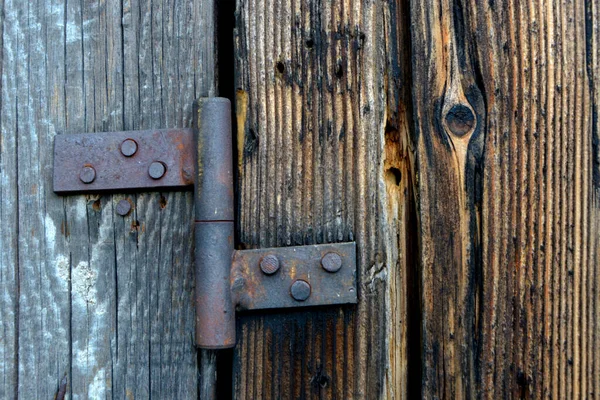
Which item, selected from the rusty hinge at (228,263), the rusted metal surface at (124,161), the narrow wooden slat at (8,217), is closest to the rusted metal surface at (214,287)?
the rusty hinge at (228,263)

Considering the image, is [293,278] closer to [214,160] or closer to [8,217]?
[214,160]

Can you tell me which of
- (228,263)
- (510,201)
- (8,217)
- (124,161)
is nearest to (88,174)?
(124,161)

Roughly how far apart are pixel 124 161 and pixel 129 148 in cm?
2

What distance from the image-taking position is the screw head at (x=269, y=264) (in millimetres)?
864

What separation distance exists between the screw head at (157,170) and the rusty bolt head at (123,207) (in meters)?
0.07

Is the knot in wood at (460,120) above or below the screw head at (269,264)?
above

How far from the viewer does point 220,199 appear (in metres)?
0.86

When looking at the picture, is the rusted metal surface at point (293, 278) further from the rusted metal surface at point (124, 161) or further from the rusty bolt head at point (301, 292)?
the rusted metal surface at point (124, 161)

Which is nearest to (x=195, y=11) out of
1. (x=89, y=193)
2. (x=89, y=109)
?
(x=89, y=109)

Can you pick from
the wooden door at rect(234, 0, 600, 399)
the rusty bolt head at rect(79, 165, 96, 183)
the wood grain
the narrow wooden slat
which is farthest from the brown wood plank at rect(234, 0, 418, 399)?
the narrow wooden slat

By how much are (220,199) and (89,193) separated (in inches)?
9.9

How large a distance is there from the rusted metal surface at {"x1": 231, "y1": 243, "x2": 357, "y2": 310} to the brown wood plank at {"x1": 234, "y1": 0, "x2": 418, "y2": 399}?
0.02 m

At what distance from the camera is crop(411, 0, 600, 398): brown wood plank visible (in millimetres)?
833

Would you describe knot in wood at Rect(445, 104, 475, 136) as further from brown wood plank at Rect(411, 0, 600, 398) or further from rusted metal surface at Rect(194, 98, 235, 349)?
rusted metal surface at Rect(194, 98, 235, 349)
